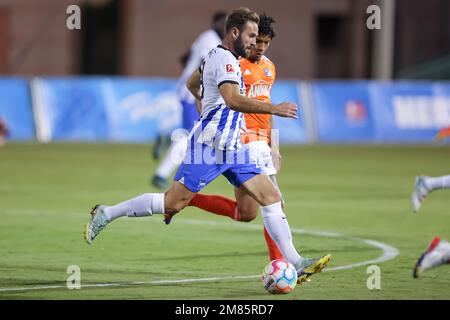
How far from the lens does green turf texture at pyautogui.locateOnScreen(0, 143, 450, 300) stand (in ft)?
27.8

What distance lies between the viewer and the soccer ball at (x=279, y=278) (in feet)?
26.7

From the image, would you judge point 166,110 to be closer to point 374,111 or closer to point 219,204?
point 374,111

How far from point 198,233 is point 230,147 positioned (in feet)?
11.7

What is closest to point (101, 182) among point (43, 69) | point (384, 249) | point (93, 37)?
point (384, 249)

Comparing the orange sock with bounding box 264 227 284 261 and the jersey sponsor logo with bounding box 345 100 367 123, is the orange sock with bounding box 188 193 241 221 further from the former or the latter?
the jersey sponsor logo with bounding box 345 100 367 123

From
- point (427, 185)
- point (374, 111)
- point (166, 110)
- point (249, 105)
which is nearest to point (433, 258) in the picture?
point (427, 185)

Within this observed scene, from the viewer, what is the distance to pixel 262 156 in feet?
28.2

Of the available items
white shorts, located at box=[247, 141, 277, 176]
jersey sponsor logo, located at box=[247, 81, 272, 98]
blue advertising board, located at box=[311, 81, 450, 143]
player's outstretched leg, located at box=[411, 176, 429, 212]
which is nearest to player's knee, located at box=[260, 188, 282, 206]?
white shorts, located at box=[247, 141, 277, 176]

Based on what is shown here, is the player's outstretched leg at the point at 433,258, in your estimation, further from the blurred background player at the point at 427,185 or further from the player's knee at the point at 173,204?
the player's knee at the point at 173,204

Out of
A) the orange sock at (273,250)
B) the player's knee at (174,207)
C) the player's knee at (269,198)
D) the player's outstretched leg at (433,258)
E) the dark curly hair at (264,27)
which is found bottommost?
the orange sock at (273,250)

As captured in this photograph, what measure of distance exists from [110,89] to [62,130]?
61.3 inches

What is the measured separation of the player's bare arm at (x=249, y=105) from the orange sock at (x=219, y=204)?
165cm

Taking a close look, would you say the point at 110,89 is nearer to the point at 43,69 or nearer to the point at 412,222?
the point at 43,69

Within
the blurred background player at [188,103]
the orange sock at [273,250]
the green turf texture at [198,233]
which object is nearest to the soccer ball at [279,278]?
the green turf texture at [198,233]
